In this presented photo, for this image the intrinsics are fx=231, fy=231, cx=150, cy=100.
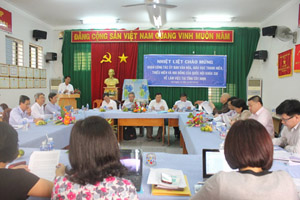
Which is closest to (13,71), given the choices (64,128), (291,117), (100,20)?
(100,20)

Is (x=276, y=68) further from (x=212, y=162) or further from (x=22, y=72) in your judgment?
(x=22, y=72)

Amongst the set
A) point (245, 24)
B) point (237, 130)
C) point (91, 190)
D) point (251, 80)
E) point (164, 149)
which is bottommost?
point (164, 149)

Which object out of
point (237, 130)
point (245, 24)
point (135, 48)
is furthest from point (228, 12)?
point (237, 130)

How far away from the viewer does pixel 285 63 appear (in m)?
5.41

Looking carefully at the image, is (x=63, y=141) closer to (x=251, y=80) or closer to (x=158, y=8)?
(x=158, y=8)

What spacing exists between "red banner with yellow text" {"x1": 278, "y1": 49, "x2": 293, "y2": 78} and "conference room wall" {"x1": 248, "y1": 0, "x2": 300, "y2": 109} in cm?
11

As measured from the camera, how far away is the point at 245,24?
7.14 metres

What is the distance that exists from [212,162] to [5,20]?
5.83 m

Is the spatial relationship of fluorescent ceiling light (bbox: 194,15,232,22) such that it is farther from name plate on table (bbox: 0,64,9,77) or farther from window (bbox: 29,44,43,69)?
name plate on table (bbox: 0,64,9,77)

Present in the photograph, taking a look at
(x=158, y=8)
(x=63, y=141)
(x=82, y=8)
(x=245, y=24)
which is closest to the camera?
(x=63, y=141)

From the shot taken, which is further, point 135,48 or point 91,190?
→ point 135,48

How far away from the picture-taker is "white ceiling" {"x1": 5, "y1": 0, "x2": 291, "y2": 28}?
17.8 ft

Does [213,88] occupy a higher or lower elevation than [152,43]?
lower

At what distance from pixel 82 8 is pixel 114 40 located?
64.6 inches
